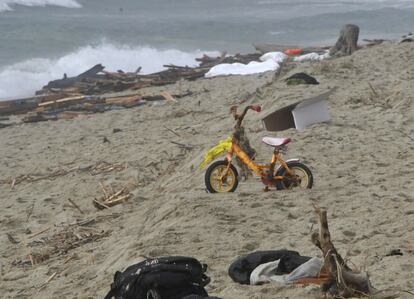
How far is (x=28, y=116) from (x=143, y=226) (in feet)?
36.3

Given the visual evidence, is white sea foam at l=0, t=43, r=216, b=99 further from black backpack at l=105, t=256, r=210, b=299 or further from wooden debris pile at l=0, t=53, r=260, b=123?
black backpack at l=105, t=256, r=210, b=299

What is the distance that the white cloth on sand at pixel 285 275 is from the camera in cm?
486

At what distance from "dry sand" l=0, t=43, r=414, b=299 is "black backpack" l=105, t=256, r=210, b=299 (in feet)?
1.71

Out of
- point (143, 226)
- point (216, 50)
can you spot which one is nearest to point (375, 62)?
point (143, 226)

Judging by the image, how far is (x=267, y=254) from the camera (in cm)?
536

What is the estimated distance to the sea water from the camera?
1218 inches

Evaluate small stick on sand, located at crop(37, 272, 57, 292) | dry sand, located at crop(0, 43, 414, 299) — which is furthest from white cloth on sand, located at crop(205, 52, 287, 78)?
small stick on sand, located at crop(37, 272, 57, 292)

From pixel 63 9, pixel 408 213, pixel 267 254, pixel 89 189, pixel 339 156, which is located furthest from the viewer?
pixel 63 9

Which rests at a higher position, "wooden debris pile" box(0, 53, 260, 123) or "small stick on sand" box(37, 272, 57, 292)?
"wooden debris pile" box(0, 53, 260, 123)

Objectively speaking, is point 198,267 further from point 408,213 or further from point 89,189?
point 89,189

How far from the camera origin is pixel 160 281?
452cm

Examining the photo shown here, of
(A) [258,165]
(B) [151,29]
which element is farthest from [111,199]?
(B) [151,29]

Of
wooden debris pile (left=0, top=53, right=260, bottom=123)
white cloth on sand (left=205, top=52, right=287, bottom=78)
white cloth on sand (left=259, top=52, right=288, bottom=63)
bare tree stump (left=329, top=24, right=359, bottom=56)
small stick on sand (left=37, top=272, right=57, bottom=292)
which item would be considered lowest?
small stick on sand (left=37, top=272, right=57, bottom=292)

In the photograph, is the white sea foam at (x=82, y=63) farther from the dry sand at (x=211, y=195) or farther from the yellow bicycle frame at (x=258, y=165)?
the yellow bicycle frame at (x=258, y=165)
